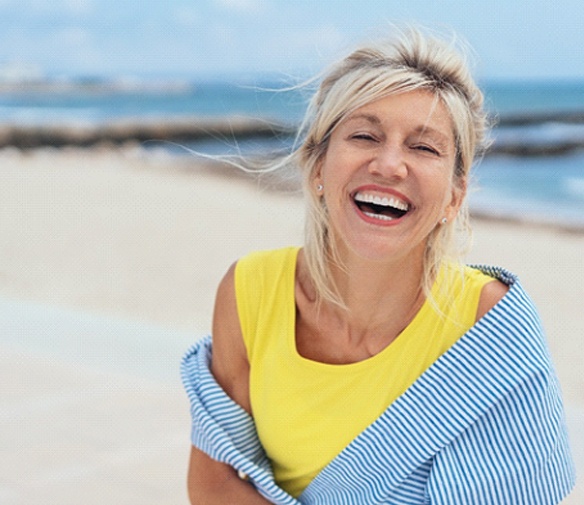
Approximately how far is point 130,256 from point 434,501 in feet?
25.1

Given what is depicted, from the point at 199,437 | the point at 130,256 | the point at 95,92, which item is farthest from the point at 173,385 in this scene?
the point at 95,92

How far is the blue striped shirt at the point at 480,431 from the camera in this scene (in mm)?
1689

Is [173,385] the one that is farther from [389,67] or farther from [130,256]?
[130,256]

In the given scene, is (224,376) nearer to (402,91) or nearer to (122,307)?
(402,91)

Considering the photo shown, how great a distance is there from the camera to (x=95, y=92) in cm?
5484

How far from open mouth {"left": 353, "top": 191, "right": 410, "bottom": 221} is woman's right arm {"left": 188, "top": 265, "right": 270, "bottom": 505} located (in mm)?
363

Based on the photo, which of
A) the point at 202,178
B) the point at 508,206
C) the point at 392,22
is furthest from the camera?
the point at 202,178

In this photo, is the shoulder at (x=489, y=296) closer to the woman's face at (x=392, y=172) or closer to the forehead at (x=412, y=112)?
the woman's face at (x=392, y=172)

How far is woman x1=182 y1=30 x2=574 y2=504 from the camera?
170 cm

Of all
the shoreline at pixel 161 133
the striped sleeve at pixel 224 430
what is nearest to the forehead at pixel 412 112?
the striped sleeve at pixel 224 430

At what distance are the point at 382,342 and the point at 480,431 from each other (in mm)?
279

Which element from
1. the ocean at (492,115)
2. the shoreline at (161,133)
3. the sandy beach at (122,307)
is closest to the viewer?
the ocean at (492,115)

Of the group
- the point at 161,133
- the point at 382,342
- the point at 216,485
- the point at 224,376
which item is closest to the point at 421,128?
the point at 382,342

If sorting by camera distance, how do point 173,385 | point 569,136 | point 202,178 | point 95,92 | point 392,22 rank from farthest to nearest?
point 95,92 < point 569,136 < point 202,178 < point 173,385 < point 392,22
